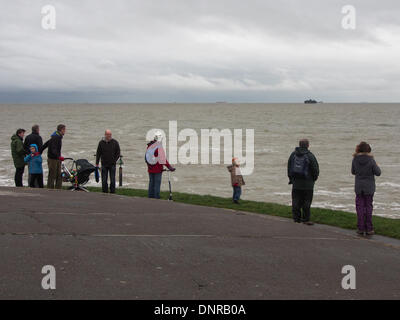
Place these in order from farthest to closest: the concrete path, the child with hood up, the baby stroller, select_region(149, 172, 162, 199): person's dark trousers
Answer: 1. the baby stroller
2. the child with hood up
3. select_region(149, 172, 162, 199): person's dark trousers
4. the concrete path

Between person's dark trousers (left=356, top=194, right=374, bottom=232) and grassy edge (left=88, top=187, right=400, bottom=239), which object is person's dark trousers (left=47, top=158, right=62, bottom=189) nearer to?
grassy edge (left=88, top=187, right=400, bottom=239)

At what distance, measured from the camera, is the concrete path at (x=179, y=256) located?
5543 mm

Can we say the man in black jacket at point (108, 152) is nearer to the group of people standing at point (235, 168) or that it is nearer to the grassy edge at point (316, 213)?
the group of people standing at point (235, 168)

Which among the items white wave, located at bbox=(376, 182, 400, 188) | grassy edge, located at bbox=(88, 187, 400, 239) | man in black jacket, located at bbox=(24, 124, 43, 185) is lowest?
white wave, located at bbox=(376, 182, 400, 188)

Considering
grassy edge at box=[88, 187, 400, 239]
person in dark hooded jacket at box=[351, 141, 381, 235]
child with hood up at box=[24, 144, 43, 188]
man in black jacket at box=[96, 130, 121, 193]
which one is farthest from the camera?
child with hood up at box=[24, 144, 43, 188]

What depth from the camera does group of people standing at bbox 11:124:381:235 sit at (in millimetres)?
9133

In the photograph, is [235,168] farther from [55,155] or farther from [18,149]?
[18,149]

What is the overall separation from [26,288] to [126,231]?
2.86 meters

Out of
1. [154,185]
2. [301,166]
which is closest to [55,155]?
[154,185]

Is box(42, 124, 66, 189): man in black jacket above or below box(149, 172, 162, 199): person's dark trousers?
above

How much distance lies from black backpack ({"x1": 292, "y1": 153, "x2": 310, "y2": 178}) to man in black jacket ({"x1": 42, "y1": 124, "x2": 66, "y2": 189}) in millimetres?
6418

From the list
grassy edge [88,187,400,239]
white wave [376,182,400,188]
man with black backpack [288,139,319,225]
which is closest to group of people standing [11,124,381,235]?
man with black backpack [288,139,319,225]
